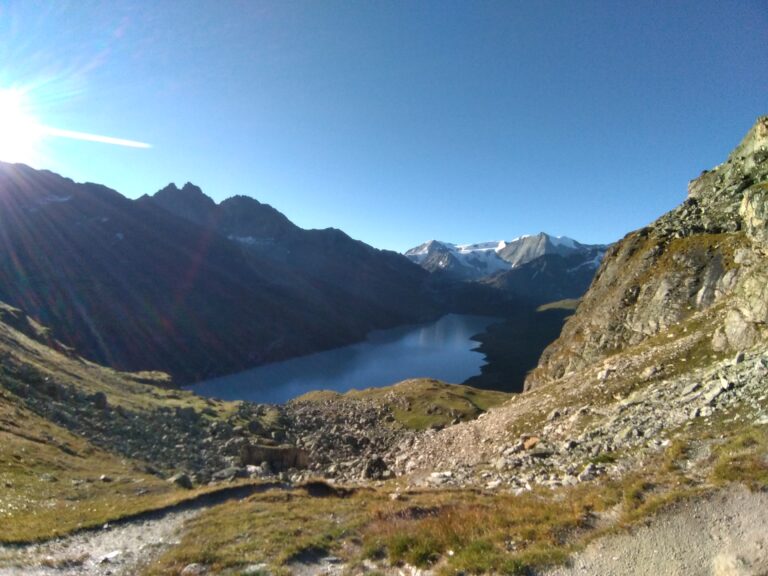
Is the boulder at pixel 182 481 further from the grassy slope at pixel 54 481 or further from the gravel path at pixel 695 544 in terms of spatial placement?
the gravel path at pixel 695 544

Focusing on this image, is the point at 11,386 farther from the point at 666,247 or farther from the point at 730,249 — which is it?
the point at 666,247

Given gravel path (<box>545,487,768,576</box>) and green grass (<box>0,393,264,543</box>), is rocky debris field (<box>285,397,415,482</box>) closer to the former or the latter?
green grass (<box>0,393,264,543</box>)

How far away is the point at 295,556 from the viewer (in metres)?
12.8

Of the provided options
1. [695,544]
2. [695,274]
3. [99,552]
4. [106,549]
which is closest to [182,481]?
[106,549]

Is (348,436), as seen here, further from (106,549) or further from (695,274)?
(695,274)

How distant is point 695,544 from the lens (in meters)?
9.47

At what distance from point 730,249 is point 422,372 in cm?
15391

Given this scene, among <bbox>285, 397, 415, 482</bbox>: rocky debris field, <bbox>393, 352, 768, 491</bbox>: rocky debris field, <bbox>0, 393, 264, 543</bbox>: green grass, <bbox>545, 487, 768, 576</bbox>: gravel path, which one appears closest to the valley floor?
<bbox>545, 487, 768, 576</bbox>: gravel path

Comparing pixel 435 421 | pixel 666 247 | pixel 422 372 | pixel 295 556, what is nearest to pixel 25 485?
pixel 295 556

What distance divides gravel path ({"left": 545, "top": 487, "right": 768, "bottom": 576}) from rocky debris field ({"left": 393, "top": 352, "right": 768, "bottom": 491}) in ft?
23.9

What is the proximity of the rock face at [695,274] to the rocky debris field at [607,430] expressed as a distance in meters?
6.41

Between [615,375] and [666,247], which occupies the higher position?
[666,247]

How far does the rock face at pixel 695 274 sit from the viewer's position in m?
29.1

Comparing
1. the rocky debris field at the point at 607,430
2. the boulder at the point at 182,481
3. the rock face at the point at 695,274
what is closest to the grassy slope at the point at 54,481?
the boulder at the point at 182,481
